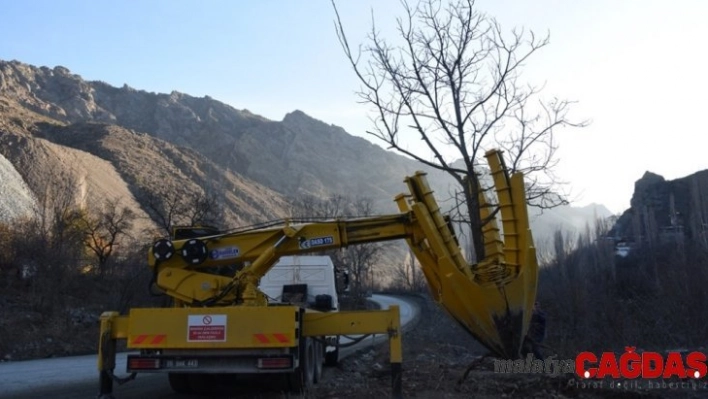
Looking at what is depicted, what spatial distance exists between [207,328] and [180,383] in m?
2.73

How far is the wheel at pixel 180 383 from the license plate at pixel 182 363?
209cm

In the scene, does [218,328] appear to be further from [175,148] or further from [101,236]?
[175,148]

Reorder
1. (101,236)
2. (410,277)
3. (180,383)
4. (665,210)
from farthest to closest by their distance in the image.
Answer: (410,277) < (665,210) < (101,236) < (180,383)

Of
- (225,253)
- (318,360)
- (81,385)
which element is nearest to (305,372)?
(318,360)

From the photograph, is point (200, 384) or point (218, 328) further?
point (200, 384)

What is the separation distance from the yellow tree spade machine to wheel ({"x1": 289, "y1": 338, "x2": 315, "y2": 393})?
4 centimetres

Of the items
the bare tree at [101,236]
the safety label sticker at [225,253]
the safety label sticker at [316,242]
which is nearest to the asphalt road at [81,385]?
the safety label sticker at [225,253]

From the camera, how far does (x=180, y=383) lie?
12023 mm

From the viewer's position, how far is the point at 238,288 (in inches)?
434

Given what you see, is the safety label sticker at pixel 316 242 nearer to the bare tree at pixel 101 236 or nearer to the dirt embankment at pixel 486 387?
the dirt embankment at pixel 486 387

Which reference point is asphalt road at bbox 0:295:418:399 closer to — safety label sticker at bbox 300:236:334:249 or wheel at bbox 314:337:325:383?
wheel at bbox 314:337:325:383

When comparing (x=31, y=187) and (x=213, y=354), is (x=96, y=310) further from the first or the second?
(x=31, y=187)

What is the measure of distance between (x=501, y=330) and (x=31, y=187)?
60877 millimetres

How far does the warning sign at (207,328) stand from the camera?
980 centimetres
